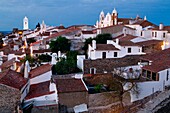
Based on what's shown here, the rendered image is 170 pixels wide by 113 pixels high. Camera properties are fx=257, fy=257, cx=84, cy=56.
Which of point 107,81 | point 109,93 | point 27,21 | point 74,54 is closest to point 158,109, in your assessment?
point 109,93

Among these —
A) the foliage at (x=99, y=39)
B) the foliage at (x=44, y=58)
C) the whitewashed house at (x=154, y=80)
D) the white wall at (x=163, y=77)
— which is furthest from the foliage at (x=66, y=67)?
the white wall at (x=163, y=77)

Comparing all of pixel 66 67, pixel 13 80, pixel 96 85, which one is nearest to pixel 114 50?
pixel 66 67

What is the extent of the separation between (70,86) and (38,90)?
3366mm

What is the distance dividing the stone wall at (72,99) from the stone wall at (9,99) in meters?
3.03

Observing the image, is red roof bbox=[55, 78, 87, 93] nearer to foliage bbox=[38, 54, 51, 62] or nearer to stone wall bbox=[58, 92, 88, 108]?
stone wall bbox=[58, 92, 88, 108]

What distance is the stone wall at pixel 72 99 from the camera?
17098 millimetres

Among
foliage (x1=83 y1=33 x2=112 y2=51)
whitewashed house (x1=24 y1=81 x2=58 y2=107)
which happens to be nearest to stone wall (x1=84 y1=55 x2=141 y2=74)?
whitewashed house (x1=24 y1=81 x2=58 y2=107)

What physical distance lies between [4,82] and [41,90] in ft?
10.1

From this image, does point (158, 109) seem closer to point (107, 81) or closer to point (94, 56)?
point (107, 81)

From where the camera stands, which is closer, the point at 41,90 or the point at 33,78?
the point at 41,90

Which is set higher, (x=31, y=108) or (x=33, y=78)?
(x=33, y=78)

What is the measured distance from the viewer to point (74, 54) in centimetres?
2811

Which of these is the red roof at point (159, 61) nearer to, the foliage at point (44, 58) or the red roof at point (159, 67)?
the red roof at point (159, 67)

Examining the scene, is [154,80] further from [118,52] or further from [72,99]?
[118,52]
